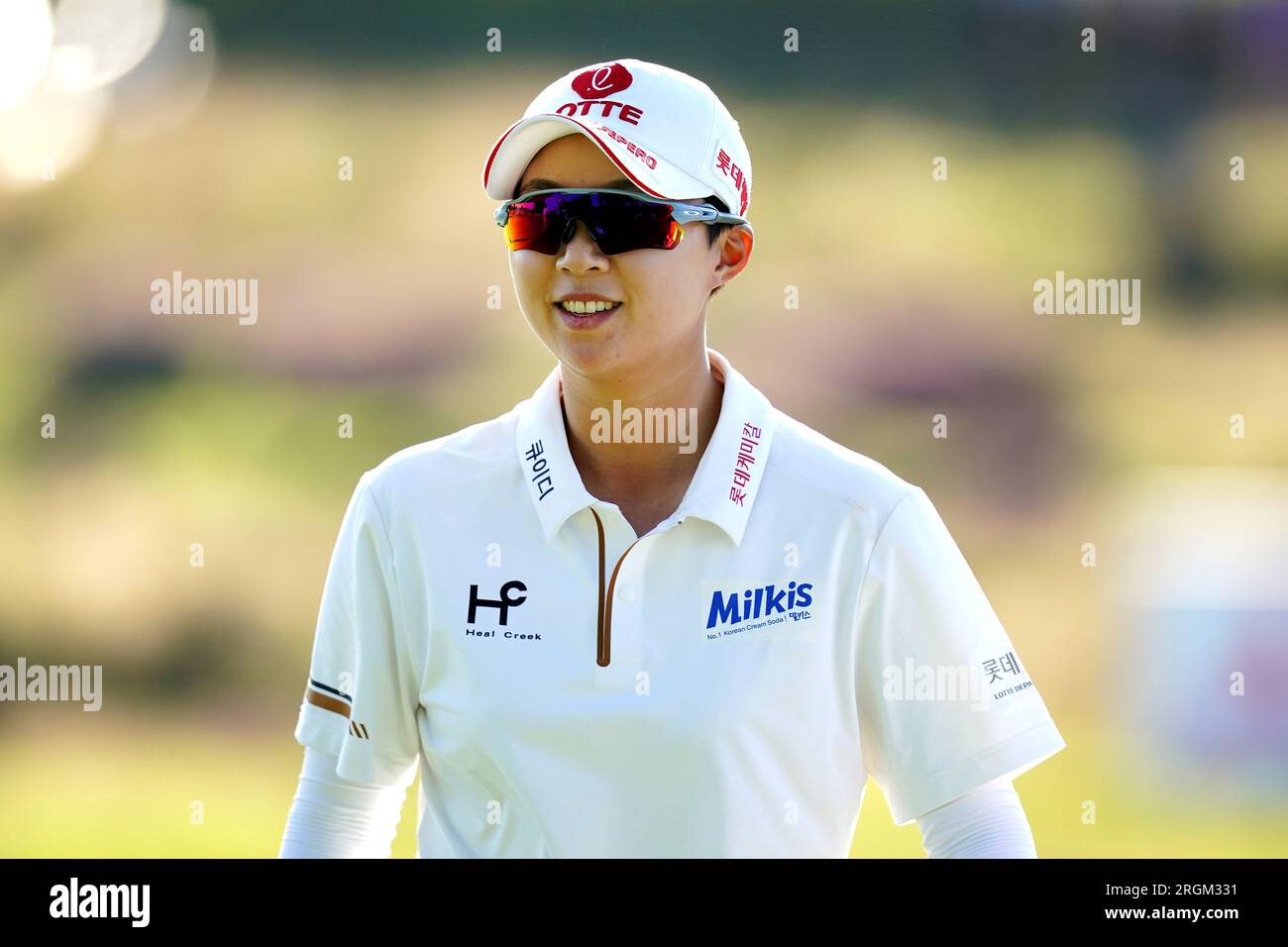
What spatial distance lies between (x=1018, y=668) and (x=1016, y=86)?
321 inches

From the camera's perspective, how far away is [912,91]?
31.4 feet

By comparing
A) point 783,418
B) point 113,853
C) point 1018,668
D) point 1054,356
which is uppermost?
point 1054,356

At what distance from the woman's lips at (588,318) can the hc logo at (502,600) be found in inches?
11.5

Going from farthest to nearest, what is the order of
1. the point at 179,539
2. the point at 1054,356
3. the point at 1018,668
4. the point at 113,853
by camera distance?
the point at 1054,356, the point at 179,539, the point at 113,853, the point at 1018,668

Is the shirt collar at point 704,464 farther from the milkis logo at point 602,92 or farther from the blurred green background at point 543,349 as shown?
the blurred green background at point 543,349

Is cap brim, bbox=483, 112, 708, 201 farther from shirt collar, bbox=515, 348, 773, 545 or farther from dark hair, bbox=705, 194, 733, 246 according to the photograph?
shirt collar, bbox=515, 348, 773, 545

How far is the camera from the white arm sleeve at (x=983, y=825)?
5.36 feet

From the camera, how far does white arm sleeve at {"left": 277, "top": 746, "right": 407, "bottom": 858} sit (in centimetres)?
170

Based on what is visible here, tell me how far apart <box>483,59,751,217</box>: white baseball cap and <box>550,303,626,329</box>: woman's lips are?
139 mm

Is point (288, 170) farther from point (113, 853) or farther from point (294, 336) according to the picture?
point (113, 853)

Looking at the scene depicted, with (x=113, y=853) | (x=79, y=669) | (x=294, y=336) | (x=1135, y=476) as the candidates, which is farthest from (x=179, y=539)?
(x=1135, y=476)

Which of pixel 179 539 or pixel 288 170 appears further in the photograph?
pixel 288 170

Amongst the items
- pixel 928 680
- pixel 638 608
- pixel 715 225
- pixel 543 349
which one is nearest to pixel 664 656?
pixel 638 608

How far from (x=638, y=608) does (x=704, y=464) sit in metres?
0.18
